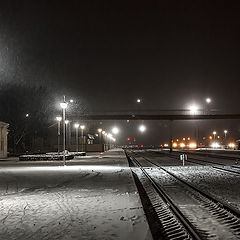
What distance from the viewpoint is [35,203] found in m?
10.9

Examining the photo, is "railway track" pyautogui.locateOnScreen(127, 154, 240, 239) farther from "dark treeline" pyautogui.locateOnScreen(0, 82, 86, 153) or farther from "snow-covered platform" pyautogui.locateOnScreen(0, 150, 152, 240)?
"dark treeline" pyautogui.locateOnScreen(0, 82, 86, 153)

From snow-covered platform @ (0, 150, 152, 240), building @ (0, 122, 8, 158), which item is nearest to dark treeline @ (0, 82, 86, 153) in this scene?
building @ (0, 122, 8, 158)

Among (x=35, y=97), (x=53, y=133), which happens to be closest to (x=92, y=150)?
(x=53, y=133)

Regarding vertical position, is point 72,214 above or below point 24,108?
below

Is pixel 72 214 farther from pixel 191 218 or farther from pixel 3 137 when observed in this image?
pixel 3 137

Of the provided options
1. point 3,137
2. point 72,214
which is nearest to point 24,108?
point 3,137

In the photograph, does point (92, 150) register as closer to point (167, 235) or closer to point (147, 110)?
point (147, 110)

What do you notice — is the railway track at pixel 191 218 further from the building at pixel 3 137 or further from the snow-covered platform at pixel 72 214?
the building at pixel 3 137

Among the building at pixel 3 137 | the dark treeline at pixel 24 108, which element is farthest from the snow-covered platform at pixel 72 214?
the dark treeline at pixel 24 108

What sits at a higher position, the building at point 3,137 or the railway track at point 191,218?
the building at point 3,137

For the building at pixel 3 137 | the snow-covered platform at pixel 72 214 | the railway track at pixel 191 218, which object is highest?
the building at pixel 3 137

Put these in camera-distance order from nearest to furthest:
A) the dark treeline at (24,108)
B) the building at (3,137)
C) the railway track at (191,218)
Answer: the railway track at (191,218) < the building at (3,137) < the dark treeline at (24,108)

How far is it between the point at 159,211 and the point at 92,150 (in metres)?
78.1

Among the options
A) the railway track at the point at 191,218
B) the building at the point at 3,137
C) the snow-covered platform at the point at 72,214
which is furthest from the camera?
the building at the point at 3,137
